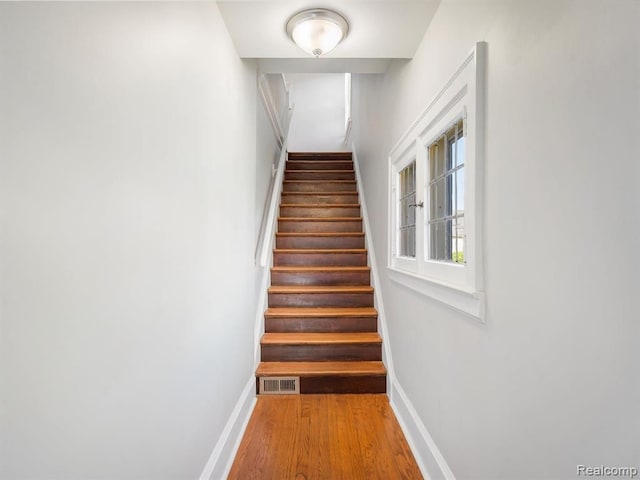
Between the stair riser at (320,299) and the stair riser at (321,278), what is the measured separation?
21 cm

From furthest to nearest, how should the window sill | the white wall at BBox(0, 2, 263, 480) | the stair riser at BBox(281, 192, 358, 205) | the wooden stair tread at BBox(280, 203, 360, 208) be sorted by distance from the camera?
the stair riser at BBox(281, 192, 358, 205), the wooden stair tread at BBox(280, 203, 360, 208), the window sill, the white wall at BBox(0, 2, 263, 480)

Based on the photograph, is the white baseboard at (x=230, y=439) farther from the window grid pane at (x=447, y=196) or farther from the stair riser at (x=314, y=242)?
the stair riser at (x=314, y=242)

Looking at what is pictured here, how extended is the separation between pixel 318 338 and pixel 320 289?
49 cm

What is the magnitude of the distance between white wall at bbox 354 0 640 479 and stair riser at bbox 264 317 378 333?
1341 millimetres

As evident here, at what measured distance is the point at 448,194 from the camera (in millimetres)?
1372

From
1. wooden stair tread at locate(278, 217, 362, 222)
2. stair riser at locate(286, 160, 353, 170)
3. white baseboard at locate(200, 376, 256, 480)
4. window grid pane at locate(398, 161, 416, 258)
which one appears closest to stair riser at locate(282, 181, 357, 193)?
stair riser at locate(286, 160, 353, 170)

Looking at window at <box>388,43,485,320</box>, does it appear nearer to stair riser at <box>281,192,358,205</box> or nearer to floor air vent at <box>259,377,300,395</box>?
floor air vent at <box>259,377,300,395</box>

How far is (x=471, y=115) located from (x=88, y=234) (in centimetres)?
114

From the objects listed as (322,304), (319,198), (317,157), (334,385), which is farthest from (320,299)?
(317,157)

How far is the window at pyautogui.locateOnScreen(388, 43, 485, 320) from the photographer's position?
3.33 feet

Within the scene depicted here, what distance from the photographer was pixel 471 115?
1046 millimetres

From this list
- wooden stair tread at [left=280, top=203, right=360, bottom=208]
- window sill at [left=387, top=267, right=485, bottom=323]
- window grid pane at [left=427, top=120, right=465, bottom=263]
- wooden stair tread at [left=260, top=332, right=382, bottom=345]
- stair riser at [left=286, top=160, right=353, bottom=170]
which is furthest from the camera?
stair riser at [left=286, top=160, right=353, bottom=170]

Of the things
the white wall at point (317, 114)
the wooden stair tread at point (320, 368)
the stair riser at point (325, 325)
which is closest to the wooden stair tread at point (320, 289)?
the stair riser at point (325, 325)

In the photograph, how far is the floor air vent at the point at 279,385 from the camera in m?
2.20
